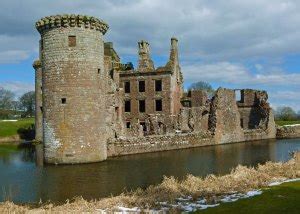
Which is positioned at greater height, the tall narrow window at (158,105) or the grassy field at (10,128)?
the tall narrow window at (158,105)

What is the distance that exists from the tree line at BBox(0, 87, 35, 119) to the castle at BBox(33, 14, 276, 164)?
59.8 meters

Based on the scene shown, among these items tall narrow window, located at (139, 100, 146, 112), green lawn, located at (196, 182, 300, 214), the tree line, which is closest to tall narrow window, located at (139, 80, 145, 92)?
tall narrow window, located at (139, 100, 146, 112)

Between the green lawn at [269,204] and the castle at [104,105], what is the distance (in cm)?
1520

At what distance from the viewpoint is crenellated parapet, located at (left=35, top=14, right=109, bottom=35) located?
2658 cm

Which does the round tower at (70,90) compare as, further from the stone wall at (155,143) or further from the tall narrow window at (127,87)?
the tall narrow window at (127,87)

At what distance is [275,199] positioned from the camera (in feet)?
40.8

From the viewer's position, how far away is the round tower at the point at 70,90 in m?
26.4

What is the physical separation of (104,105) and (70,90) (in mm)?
2837

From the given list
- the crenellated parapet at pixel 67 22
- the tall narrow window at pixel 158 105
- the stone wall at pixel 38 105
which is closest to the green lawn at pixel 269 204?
the crenellated parapet at pixel 67 22

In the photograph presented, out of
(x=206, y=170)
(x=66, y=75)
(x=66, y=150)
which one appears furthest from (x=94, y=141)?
(x=206, y=170)

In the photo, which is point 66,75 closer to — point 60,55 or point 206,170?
point 60,55

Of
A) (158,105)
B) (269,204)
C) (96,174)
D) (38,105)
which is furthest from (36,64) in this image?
(269,204)

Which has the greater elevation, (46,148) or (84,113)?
(84,113)

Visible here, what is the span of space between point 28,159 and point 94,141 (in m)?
5.57
